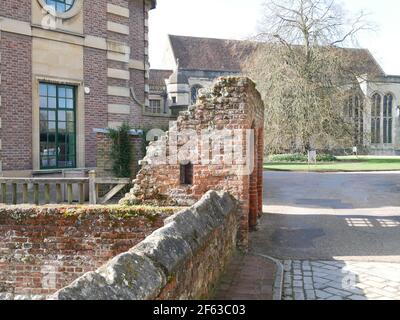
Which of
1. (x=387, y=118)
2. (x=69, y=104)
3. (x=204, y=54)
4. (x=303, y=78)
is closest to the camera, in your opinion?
(x=69, y=104)

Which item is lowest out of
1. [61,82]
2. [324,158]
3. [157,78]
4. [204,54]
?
[324,158]

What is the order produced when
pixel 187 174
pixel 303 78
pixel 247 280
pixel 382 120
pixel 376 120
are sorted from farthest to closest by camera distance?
pixel 382 120 → pixel 376 120 → pixel 303 78 → pixel 187 174 → pixel 247 280

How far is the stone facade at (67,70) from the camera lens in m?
13.2

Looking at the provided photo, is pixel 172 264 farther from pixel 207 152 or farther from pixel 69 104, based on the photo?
pixel 69 104

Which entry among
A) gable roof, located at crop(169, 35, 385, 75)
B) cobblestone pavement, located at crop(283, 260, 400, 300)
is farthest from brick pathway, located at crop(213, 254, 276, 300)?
gable roof, located at crop(169, 35, 385, 75)

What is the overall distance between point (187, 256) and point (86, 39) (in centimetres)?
1268

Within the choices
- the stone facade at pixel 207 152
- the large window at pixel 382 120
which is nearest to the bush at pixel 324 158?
the stone facade at pixel 207 152

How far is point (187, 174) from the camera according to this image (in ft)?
28.1

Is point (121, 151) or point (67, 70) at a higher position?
point (67, 70)

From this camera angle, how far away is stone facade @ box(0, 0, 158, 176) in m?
13.2

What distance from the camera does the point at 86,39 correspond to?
1526 centimetres

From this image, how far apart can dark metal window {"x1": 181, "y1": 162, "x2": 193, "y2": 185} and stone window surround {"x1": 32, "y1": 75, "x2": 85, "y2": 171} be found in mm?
7043

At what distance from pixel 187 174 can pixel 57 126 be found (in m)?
7.79

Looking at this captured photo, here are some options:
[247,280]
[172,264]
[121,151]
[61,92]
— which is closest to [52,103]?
[61,92]
